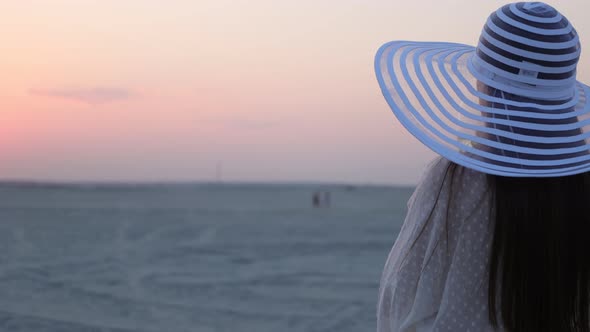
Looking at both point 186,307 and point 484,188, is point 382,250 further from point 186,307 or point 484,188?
point 484,188

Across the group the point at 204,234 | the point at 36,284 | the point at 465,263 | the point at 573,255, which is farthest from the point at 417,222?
the point at 204,234

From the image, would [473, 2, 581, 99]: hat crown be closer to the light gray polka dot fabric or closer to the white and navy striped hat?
the white and navy striped hat

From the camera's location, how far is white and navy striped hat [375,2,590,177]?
5.19 ft

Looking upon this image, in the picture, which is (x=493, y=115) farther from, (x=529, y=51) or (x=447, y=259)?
(x=447, y=259)

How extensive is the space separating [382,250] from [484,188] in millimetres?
7588

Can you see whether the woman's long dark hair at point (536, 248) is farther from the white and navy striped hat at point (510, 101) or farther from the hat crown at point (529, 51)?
the hat crown at point (529, 51)

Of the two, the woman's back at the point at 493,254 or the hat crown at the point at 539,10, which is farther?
the hat crown at the point at 539,10

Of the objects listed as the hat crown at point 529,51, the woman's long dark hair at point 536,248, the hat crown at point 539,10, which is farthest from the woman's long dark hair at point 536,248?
the hat crown at point 539,10

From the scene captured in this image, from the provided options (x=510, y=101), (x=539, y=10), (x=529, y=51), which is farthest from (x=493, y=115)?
(x=539, y=10)

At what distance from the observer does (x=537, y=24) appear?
168 centimetres

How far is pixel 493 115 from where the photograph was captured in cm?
164

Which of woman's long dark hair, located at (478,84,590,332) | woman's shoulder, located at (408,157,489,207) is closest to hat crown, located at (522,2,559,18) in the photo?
woman's long dark hair, located at (478,84,590,332)

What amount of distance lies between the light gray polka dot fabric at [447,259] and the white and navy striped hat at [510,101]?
82 mm

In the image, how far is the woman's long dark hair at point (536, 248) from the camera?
1.54 meters
